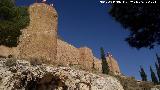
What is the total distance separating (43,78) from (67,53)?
77.7 ft

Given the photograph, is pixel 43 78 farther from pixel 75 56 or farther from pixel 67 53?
pixel 75 56

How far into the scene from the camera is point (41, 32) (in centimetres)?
3109

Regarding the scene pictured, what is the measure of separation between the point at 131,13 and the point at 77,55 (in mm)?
30609

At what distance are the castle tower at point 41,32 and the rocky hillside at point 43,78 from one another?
1346cm

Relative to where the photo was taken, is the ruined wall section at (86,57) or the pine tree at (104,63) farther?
the ruined wall section at (86,57)

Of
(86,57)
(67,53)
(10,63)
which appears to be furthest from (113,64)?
(10,63)

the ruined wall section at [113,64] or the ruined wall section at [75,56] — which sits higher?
the ruined wall section at [75,56]

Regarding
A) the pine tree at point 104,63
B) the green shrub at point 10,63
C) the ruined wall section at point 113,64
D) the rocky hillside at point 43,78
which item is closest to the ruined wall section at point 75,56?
the pine tree at point 104,63

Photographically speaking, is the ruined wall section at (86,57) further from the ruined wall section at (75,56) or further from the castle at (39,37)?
the castle at (39,37)

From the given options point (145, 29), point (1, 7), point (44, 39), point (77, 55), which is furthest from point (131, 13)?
point (77, 55)

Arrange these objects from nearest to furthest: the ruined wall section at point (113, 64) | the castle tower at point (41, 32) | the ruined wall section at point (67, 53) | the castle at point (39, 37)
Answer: the castle at point (39, 37)
the castle tower at point (41, 32)
the ruined wall section at point (67, 53)
the ruined wall section at point (113, 64)

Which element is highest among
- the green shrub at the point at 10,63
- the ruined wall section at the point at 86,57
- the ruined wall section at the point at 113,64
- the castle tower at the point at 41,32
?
the castle tower at the point at 41,32

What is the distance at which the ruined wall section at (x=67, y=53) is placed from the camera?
3807 centimetres

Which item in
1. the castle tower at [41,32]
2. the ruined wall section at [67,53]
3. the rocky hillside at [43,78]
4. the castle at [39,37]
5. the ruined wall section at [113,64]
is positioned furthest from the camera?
the ruined wall section at [113,64]
